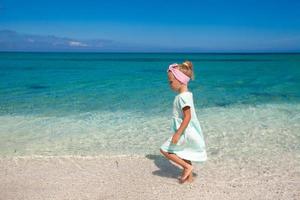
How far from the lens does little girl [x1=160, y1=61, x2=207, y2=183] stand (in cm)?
456

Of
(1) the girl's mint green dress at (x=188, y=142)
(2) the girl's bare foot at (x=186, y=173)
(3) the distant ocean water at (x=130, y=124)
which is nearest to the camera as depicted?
(1) the girl's mint green dress at (x=188, y=142)

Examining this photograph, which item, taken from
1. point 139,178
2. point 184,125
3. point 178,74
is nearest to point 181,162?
point 184,125

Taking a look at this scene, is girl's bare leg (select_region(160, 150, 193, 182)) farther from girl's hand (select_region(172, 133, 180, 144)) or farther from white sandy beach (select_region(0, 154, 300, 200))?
girl's hand (select_region(172, 133, 180, 144))

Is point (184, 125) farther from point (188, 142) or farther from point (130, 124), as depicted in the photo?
point (130, 124)

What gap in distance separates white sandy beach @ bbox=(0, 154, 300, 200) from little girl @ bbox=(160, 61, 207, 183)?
40cm

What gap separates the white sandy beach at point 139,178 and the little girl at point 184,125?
40 centimetres

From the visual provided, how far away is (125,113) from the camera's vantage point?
10430 millimetres

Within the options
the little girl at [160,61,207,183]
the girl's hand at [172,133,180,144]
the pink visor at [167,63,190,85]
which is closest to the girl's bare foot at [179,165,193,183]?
the little girl at [160,61,207,183]

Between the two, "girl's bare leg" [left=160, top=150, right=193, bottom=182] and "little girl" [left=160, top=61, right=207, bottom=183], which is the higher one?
"little girl" [left=160, top=61, right=207, bottom=183]

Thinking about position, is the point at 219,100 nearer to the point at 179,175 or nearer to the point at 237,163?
the point at 237,163

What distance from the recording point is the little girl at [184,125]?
15.0 feet

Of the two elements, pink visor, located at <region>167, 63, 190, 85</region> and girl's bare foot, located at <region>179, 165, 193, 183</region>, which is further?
girl's bare foot, located at <region>179, 165, 193, 183</region>

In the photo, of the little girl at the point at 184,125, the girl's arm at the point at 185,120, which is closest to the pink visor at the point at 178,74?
the little girl at the point at 184,125

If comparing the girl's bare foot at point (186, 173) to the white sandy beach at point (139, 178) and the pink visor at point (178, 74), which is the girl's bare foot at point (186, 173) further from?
the pink visor at point (178, 74)
